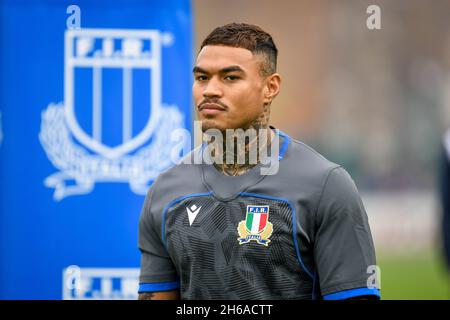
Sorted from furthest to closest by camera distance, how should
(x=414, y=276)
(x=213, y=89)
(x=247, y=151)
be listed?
(x=414, y=276) < (x=247, y=151) < (x=213, y=89)

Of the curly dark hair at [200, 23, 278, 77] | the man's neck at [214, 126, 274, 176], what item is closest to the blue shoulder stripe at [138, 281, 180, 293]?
the man's neck at [214, 126, 274, 176]

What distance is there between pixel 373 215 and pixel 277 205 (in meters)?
10.5

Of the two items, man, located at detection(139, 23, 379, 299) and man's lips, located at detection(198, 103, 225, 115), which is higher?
man's lips, located at detection(198, 103, 225, 115)

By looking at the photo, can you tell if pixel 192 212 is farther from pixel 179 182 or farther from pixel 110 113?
pixel 110 113

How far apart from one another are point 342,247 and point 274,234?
24cm

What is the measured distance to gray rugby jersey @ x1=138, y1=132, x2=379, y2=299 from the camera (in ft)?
Result: 9.41

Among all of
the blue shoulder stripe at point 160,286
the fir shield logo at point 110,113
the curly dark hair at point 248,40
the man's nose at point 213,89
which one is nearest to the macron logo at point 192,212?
the blue shoulder stripe at point 160,286

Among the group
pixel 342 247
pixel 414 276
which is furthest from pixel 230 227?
pixel 414 276

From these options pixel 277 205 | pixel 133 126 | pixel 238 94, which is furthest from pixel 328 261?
pixel 133 126

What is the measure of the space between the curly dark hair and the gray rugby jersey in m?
0.32

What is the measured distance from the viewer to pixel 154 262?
10.3 ft

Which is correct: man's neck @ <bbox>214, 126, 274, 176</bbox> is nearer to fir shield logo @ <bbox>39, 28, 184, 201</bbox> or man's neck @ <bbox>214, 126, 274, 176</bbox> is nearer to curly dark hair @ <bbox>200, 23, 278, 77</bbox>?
curly dark hair @ <bbox>200, 23, 278, 77</bbox>

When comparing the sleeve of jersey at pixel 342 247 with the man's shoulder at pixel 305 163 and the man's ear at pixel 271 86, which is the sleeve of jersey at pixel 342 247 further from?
the man's ear at pixel 271 86
